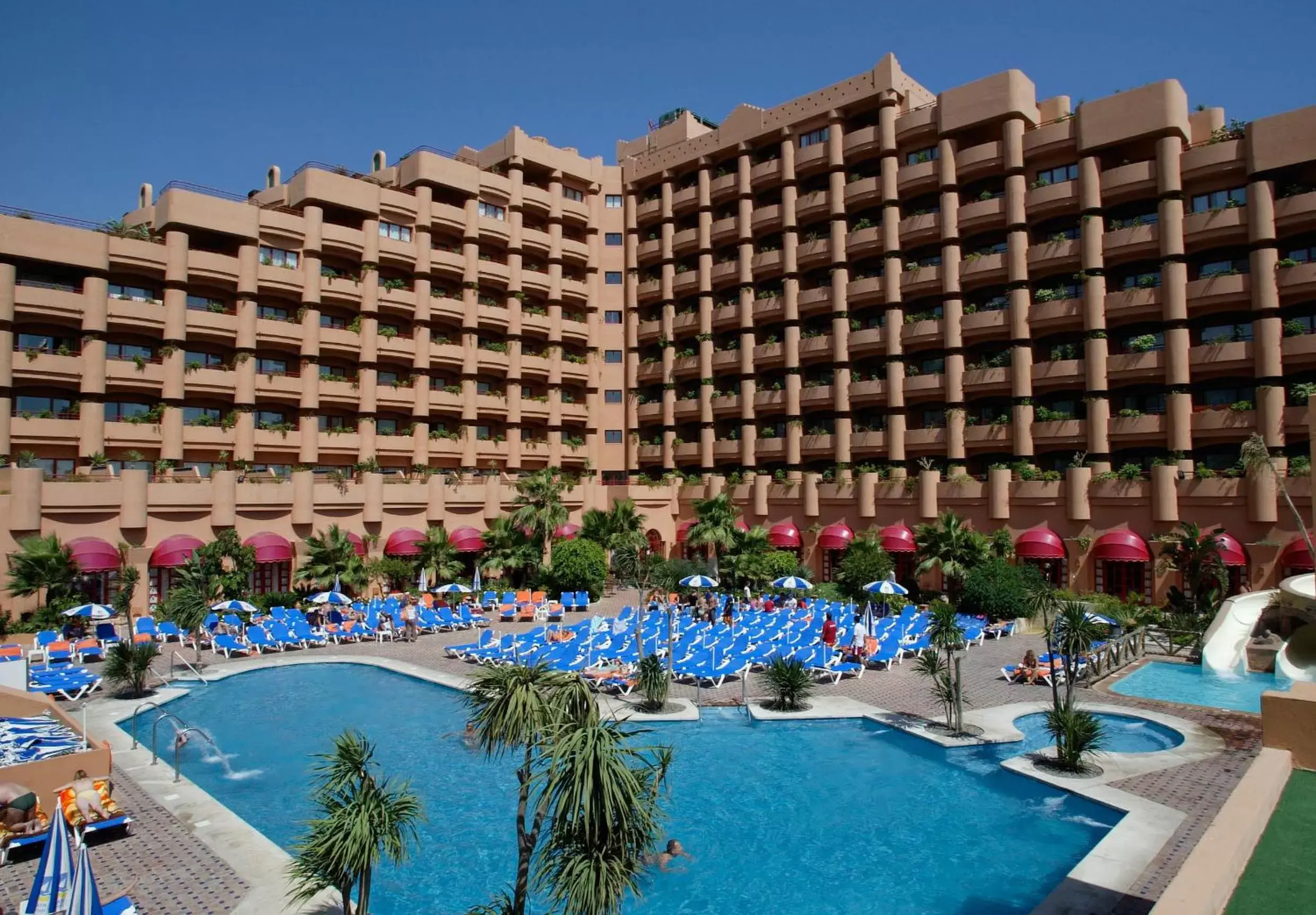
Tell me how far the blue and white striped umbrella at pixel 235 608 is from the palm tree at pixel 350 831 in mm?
19689

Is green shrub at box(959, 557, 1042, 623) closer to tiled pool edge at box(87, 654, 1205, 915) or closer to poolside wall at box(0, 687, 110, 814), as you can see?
tiled pool edge at box(87, 654, 1205, 915)

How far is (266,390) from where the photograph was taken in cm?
3703

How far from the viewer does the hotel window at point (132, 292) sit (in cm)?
3397

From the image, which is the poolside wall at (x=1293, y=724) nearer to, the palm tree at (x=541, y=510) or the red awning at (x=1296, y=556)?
the red awning at (x=1296, y=556)

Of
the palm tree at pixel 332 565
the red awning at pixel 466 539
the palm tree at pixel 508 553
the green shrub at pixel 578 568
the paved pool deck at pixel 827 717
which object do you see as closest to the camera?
the paved pool deck at pixel 827 717

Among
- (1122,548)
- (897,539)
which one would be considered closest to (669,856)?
(1122,548)

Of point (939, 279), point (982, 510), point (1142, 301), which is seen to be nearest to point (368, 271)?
point (939, 279)

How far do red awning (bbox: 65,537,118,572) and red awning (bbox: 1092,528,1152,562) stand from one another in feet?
122

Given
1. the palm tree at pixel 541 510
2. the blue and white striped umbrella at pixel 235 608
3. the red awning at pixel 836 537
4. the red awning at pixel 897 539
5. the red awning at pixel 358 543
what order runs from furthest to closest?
1. the red awning at pixel 836 537
2. the red awning at pixel 897 539
3. the palm tree at pixel 541 510
4. the red awning at pixel 358 543
5. the blue and white striped umbrella at pixel 235 608

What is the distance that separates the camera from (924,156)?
39.8 meters

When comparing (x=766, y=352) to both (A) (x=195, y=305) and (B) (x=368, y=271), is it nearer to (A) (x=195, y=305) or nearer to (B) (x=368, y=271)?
(B) (x=368, y=271)

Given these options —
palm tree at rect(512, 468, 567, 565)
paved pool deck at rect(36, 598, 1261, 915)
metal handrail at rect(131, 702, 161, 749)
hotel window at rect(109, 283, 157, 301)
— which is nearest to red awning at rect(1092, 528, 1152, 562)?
paved pool deck at rect(36, 598, 1261, 915)

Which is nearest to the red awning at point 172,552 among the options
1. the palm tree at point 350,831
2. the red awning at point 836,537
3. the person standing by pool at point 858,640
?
the person standing by pool at point 858,640

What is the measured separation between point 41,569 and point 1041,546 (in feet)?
120
